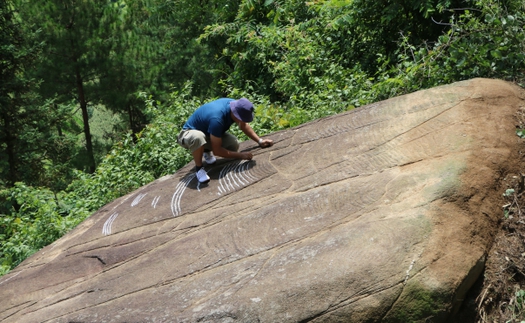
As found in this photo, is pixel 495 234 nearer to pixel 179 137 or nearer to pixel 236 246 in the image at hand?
pixel 236 246

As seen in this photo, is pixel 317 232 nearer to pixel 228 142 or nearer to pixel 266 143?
pixel 266 143

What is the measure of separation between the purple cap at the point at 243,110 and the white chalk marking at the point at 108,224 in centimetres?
161

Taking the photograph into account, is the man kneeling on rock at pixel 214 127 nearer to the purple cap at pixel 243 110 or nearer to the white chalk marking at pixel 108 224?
the purple cap at pixel 243 110

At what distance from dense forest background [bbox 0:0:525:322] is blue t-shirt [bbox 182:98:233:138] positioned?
2553 mm

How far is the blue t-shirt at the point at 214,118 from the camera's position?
5.23 m

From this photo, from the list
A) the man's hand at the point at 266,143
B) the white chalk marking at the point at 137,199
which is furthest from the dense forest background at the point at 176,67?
the white chalk marking at the point at 137,199

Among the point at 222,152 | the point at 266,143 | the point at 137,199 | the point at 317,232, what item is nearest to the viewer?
the point at 317,232

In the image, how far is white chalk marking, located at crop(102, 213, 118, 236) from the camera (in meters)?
5.30

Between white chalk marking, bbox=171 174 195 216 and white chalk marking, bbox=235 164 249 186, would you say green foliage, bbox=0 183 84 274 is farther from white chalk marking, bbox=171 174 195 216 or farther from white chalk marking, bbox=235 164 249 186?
white chalk marking, bbox=235 164 249 186

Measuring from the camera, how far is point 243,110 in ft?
17.0

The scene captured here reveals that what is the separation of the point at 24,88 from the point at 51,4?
10.6 feet

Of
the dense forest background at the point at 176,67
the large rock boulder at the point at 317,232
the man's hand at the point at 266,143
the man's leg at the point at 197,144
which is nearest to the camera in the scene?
the large rock boulder at the point at 317,232

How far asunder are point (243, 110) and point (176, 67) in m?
13.4

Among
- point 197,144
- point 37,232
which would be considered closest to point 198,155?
point 197,144
